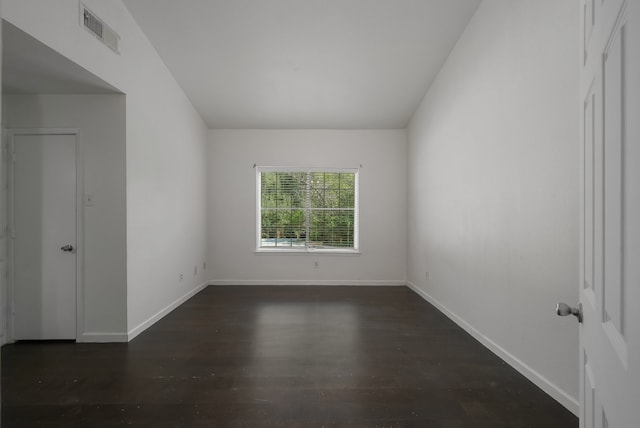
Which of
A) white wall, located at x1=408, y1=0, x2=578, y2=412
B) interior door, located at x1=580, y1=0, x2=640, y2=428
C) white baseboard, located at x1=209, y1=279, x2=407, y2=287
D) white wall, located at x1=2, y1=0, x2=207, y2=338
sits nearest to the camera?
interior door, located at x1=580, y1=0, x2=640, y2=428

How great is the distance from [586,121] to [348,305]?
3940 millimetres

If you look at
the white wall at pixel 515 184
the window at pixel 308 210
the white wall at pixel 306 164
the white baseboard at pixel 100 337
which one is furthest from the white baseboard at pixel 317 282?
the white baseboard at pixel 100 337

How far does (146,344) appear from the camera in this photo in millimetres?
3170

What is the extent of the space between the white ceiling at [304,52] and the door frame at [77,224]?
1.49 meters

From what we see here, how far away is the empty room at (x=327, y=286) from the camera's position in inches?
42.1

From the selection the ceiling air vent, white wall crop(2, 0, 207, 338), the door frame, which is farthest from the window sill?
the ceiling air vent

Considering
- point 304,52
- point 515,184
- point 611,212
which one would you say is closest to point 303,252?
point 304,52

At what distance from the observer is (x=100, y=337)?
126 inches

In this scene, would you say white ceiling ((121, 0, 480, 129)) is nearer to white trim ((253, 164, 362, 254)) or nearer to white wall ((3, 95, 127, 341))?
white trim ((253, 164, 362, 254))

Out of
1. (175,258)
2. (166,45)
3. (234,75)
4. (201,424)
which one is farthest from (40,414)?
(234,75)

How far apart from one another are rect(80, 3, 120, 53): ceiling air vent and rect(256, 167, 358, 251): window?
10.6 feet

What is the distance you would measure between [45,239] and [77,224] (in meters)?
0.35

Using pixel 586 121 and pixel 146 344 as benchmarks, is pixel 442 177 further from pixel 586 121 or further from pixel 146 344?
pixel 146 344

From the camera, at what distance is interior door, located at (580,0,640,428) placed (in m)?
0.61
